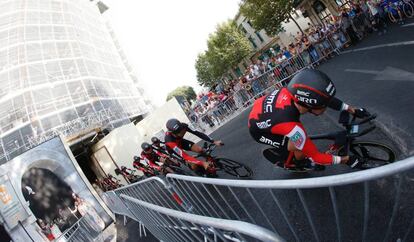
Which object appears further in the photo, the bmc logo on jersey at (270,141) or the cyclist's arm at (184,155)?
the cyclist's arm at (184,155)

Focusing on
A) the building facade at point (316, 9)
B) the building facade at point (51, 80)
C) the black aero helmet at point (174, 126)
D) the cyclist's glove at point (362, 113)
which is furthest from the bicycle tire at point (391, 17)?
the building facade at point (316, 9)

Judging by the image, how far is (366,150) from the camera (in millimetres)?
4254

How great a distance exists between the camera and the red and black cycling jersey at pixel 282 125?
149 inches

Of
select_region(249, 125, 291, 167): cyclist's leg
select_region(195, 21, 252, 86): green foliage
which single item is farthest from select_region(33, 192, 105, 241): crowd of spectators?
select_region(195, 21, 252, 86): green foliage

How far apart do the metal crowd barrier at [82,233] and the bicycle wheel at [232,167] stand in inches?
246

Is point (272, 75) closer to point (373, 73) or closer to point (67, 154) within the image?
point (373, 73)

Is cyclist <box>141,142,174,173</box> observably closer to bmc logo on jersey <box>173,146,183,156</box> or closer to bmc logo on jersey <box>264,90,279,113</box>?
bmc logo on jersey <box>173,146,183,156</box>

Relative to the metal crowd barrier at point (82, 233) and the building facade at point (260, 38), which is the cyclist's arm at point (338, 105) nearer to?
the metal crowd barrier at point (82, 233)

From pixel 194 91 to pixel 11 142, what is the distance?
79167 millimetres

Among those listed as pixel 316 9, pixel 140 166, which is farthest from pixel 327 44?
pixel 316 9

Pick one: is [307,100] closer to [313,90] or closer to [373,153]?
[313,90]

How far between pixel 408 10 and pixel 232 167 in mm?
11386

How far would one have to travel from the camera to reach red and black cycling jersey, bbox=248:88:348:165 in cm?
378

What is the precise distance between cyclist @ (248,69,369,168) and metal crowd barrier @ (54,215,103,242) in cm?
843
